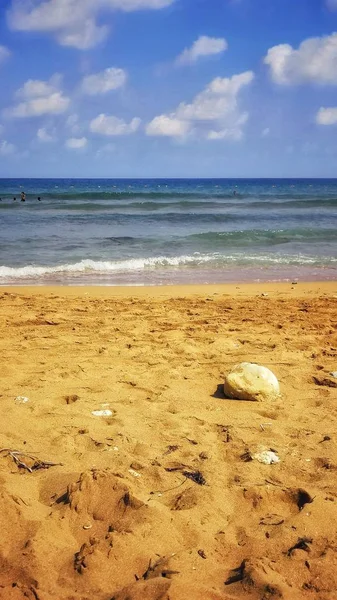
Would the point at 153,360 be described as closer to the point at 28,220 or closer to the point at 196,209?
the point at 28,220

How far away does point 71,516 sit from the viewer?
255 centimetres

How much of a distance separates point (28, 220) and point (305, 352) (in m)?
18.8

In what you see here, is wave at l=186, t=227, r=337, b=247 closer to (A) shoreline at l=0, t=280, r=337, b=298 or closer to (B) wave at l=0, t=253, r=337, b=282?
(B) wave at l=0, t=253, r=337, b=282

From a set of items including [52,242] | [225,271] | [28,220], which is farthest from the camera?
[28,220]

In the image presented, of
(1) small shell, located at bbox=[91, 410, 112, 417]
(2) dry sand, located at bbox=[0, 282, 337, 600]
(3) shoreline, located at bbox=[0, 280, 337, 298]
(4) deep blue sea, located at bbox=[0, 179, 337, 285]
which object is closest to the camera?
(2) dry sand, located at bbox=[0, 282, 337, 600]

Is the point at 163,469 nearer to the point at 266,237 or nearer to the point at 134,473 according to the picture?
the point at 134,473

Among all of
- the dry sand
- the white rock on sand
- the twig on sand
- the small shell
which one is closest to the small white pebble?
the dry sand

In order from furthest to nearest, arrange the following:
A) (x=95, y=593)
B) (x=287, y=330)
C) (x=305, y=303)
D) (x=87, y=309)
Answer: (x=305, y=303) < (x=87, y=309) < (x=287, y=330) < (x=95, y=593)

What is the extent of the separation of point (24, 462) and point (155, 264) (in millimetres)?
9524

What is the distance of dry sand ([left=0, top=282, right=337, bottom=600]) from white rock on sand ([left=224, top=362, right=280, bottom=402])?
0.28 feet

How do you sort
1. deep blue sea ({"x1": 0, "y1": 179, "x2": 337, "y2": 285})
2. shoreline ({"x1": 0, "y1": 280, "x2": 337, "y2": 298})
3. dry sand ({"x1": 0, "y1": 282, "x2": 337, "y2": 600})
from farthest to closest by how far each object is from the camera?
1. deep blue sea ({"x1": 0, "y1": 179, "x2": 337, "y2": 285})
2. shoreline ({"x1": 0, "y1": 280, "x2": 337, "y2": 298})
3. dry sand ({"x1": 0, "y1": 282, "x2": 337, "y2": 600})

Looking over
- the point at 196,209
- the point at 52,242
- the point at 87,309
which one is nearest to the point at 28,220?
the point at 52,242

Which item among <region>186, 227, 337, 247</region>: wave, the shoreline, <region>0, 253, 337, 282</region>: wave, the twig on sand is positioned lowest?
the shoreline

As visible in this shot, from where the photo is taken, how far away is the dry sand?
2176mm
